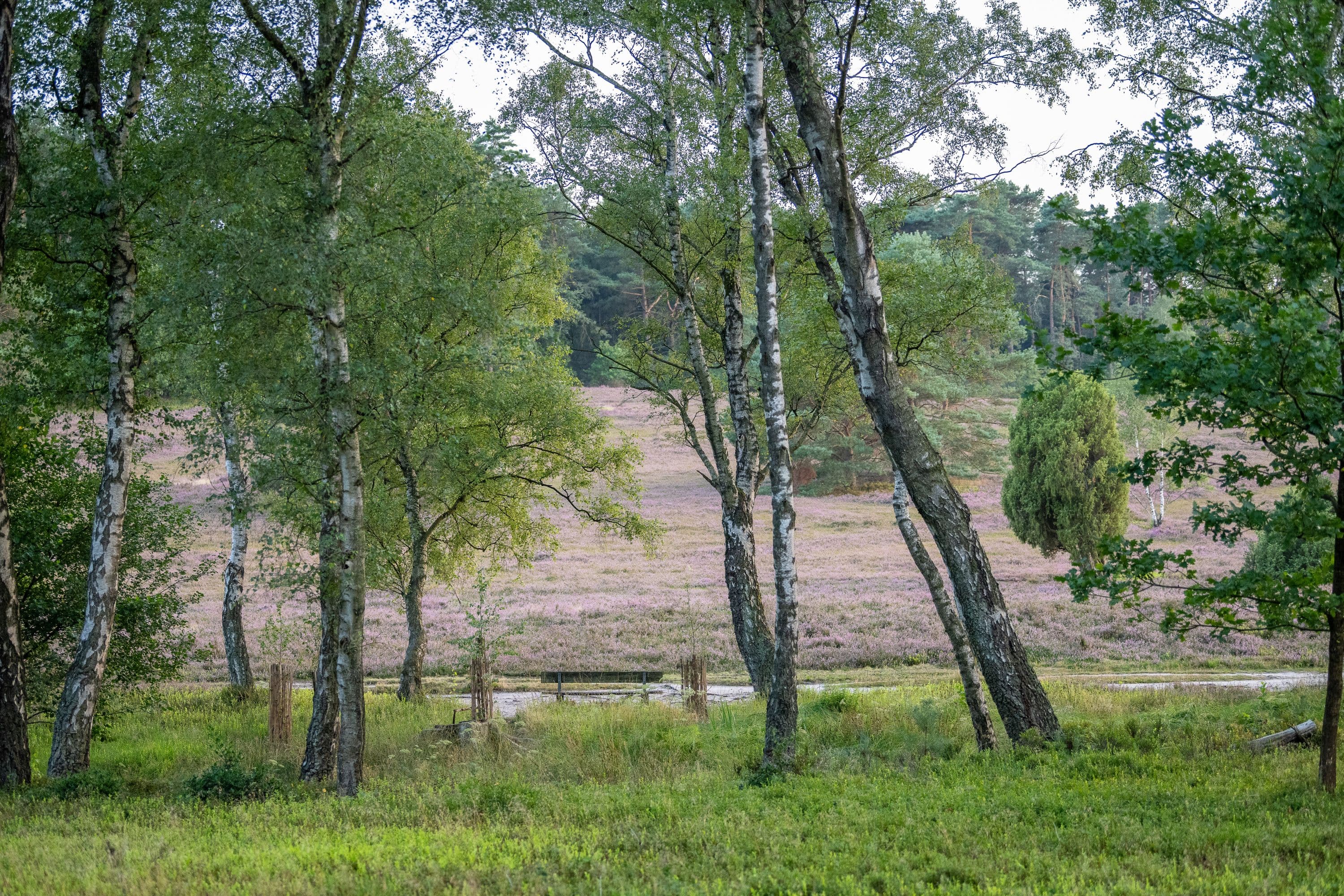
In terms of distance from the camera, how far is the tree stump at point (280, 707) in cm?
1439

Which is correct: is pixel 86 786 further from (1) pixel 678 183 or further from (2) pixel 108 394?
(1) pixel 678 183

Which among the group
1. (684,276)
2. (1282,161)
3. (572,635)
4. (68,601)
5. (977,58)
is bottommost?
(572,635)

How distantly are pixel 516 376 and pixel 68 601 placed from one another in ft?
26.8

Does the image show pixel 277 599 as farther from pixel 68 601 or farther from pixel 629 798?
pixel 629 798

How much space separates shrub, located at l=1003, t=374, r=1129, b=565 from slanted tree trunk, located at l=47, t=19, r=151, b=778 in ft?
82.7

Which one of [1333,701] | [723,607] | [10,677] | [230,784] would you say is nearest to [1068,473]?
[723,607]

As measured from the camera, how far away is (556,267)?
19203 millimetres

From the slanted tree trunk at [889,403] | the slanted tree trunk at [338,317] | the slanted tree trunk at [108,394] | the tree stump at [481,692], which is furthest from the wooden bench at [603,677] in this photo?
the slanted tree trunk at [889,403]

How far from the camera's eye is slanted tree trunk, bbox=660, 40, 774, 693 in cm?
1588

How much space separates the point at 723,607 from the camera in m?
30.7

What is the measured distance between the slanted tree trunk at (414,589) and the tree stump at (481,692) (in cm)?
332

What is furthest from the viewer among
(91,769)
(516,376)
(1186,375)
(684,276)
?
(516,376)

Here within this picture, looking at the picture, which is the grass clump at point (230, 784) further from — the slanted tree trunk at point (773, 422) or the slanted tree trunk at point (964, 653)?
the slanted tree trunk at point (964, 653)

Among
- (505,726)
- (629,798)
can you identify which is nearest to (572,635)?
(505,726)
